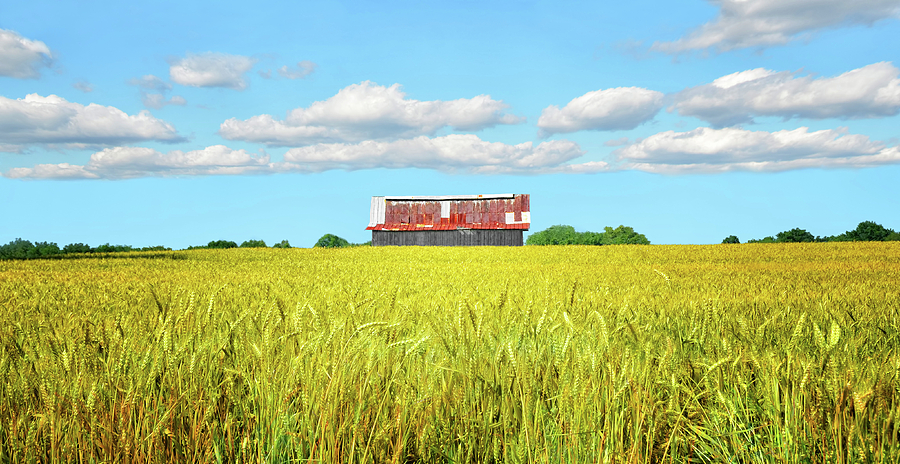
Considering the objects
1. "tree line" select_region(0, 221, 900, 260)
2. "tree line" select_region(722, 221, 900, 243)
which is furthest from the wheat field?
"tree line" select_region(722, 221, 900, 243)

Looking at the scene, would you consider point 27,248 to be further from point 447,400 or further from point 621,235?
point 621,235

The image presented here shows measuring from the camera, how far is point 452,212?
32.9 m

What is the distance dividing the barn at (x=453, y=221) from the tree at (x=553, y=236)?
53.4ft

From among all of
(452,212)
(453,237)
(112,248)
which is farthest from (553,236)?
(112,248)

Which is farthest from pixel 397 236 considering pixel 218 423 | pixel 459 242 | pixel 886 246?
pixel 218 423

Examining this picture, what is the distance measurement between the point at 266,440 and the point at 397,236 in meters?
30.9

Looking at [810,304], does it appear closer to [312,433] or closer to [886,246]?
[312,433]

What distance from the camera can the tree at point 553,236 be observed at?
49344 mm

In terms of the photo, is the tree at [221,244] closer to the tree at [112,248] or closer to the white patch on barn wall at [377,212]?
the tree at [112,248]

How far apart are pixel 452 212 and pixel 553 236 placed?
22.3 meters

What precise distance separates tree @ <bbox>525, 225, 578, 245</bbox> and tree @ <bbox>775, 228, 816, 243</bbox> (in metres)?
21.9

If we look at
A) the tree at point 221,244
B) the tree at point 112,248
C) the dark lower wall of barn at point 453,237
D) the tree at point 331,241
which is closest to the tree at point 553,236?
the dark lower wall of barn at point 453,237

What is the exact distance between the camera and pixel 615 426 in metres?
2.08

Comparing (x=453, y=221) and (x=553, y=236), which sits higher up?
(x=453, y=221)
